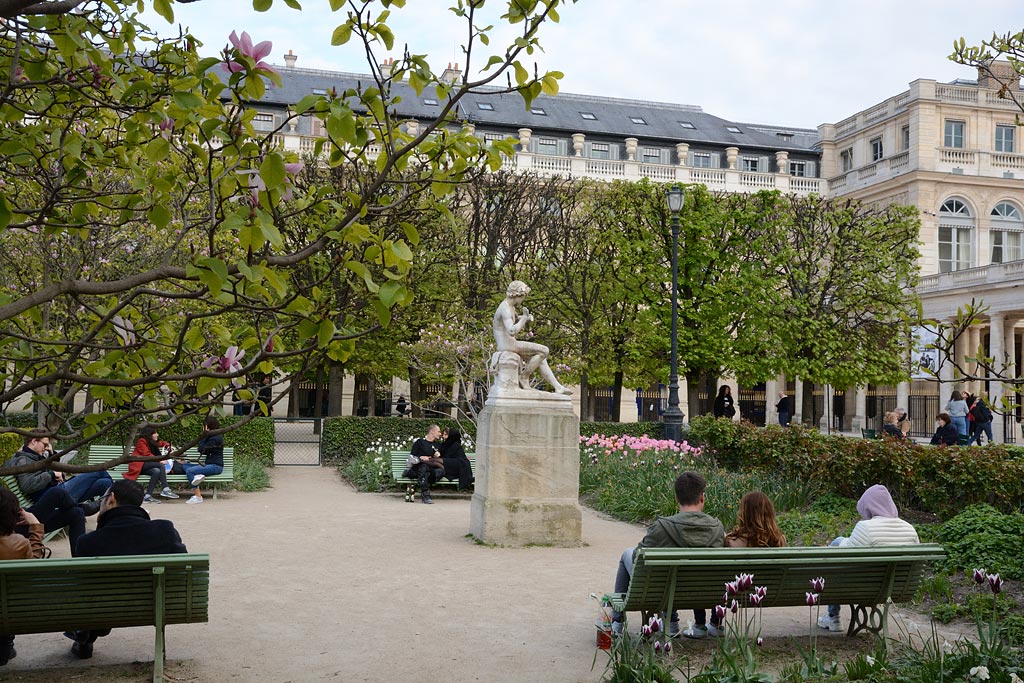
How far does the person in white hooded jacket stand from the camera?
6.99 m

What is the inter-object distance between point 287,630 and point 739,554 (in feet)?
10.6

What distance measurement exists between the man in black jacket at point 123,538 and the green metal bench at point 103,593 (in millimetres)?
577

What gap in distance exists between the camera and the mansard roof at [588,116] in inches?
1880

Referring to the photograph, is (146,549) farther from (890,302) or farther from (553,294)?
(890,302)

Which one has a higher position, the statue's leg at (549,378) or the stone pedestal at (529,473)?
the statue's leg at (549,378)

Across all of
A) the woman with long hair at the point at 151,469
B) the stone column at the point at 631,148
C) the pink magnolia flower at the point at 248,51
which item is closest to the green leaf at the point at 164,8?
the pink magnolia flower at the point at 248,51

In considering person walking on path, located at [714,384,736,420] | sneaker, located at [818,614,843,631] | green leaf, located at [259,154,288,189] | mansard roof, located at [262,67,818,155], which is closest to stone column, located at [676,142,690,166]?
mansard roof, located at [262,67,818,155]

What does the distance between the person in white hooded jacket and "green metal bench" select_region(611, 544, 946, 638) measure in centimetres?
52

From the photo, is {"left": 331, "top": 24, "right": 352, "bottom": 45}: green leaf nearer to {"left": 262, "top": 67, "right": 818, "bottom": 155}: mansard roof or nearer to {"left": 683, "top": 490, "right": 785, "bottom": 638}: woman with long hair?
{"left": 683, "top": 490, "right": 785, "bottom": 638}: woman with long hair

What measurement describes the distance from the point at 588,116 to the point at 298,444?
31.5 meters

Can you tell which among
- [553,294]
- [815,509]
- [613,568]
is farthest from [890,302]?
[613,568]

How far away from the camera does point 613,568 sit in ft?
32.1

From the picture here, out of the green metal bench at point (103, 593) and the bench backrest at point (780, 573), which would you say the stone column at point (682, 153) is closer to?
the bench backrest at point (780, 573)

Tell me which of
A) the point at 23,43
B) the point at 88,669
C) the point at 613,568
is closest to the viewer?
the point at 23,43
